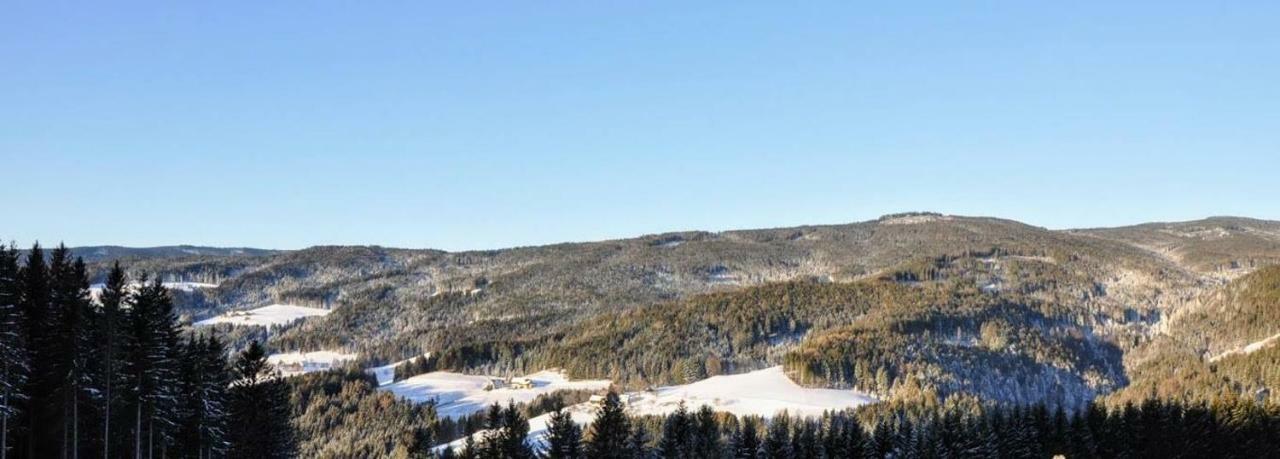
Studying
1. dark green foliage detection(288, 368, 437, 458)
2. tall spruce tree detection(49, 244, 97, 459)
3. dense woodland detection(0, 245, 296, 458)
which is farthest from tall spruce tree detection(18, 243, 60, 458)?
dark green foliage detection(288, 368, 437, 458)

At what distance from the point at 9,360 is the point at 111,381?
8096 mm

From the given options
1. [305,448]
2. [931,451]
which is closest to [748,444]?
[931,451]

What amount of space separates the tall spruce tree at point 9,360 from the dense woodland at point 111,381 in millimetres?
71

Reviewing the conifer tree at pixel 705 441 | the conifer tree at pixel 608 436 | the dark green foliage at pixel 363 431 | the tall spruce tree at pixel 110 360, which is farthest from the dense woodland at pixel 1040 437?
the dark green foliage at pixel 363 431

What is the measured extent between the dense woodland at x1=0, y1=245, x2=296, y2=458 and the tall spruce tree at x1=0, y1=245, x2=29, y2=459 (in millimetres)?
71

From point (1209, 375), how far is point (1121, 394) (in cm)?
1518

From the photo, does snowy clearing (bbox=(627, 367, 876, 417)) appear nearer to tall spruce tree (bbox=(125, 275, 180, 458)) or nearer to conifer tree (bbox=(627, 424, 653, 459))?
conifer tree (bbox=(627, 424, 653, 459))

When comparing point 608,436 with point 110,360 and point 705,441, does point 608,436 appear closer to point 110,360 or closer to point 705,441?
point 705,441

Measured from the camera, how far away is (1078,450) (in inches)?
4107

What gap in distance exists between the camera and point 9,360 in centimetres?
4431

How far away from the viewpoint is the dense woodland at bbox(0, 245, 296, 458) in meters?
49.1

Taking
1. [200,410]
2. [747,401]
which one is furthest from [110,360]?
[747,401]

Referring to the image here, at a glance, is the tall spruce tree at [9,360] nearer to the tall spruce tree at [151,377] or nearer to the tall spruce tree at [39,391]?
the tall spruce tree at [39,391]

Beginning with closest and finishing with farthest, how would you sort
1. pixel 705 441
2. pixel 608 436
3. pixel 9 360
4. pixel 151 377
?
pixel 9 360 < pixel 151 377 < pixel 608 436 < pixel 705 441
